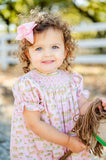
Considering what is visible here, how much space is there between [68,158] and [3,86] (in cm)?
396

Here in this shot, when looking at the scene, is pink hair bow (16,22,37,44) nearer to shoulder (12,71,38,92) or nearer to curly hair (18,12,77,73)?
curly hair (18,12,77,73)

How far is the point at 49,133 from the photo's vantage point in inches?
56.0

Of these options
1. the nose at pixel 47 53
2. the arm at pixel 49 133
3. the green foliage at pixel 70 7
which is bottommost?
the arm at pixel 49 133

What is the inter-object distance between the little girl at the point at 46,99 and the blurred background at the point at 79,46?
12.7 inches

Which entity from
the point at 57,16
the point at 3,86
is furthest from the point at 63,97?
the point at 3,86

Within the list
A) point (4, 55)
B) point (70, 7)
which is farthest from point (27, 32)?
point (70, 7)

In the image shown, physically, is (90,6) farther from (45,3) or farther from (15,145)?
(15,145)

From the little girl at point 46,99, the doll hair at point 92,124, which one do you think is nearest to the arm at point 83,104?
the little girl at point 46,99

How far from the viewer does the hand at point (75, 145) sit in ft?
4.63

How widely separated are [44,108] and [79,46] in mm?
3917

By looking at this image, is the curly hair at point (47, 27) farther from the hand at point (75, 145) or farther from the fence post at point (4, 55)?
the fence post at point (4, 55)

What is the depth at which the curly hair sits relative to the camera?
59.8 inches

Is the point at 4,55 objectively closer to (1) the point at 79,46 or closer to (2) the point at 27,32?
(1) the point at 79,46

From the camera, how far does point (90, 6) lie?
1201cm
